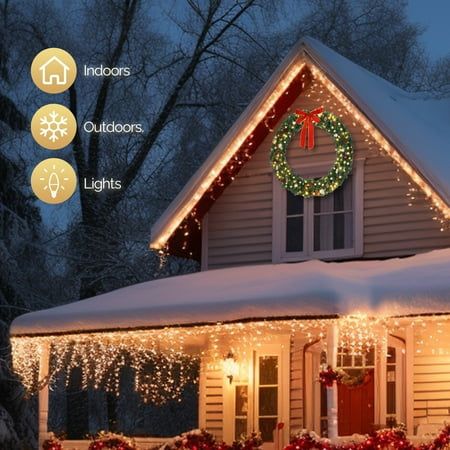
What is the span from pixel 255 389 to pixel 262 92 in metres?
4.93

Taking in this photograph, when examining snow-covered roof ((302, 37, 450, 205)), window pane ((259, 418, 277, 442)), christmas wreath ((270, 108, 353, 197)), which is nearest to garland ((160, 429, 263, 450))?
window pane ((259, 418, 277, 442))

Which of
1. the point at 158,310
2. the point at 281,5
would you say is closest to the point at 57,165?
the point at 281,5

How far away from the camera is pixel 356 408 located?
20969 mm

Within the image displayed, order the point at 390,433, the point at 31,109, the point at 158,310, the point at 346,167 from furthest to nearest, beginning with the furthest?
1. the point at 31,109
2. the point at 346,167
3. the point at 158,310
4. the point at 390,433

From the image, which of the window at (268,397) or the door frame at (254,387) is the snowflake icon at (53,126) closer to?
the door frame at (254,387)

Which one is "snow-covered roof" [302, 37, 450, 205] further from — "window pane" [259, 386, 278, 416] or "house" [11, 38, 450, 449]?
"window pane" [259, 386, 278, 416]

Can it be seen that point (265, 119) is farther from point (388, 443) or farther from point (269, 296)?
point (388, 443)

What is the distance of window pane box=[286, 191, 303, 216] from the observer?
2247cm

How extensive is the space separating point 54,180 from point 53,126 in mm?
1346

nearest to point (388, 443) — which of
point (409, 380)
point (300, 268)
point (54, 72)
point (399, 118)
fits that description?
point (409, 380)

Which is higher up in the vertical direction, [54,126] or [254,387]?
[54,126]

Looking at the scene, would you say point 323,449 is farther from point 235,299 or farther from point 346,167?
point 346,167

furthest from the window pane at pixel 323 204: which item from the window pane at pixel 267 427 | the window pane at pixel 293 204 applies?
the window pane at pixel 267 427

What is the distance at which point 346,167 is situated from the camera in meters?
21.8
